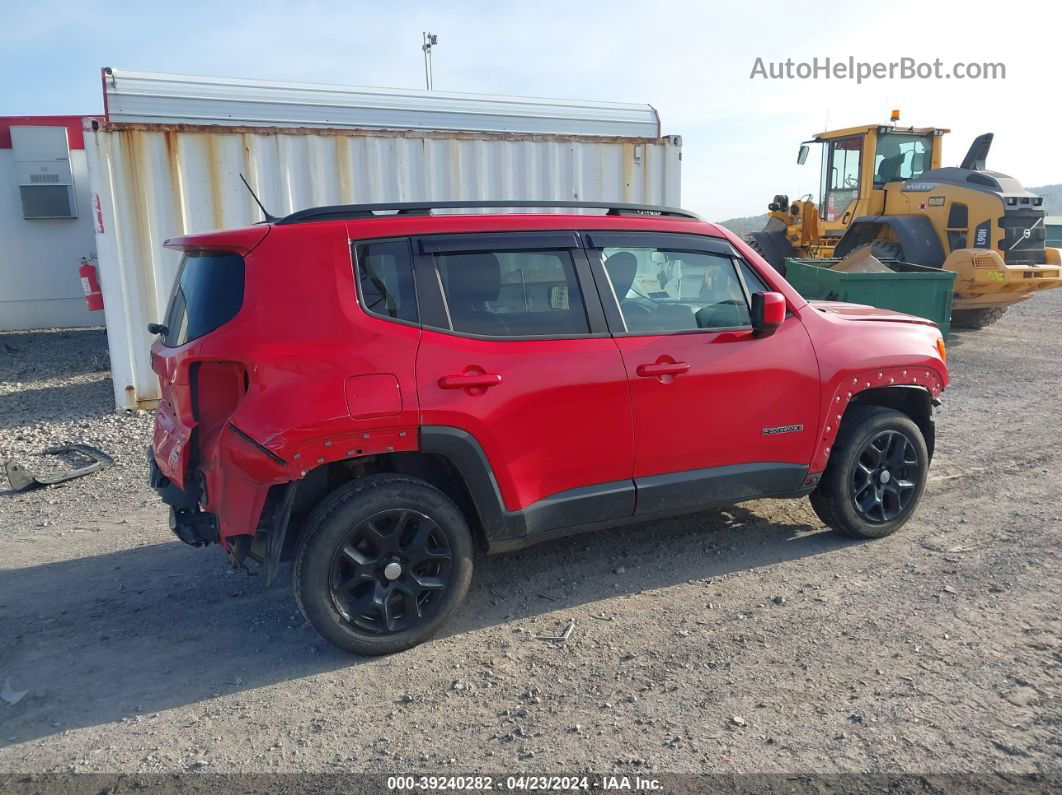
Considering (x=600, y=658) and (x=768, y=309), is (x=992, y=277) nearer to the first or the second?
(x=768, y=309)

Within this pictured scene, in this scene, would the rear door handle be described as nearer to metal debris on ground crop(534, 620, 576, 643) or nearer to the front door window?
metal debris on ground crop(534, 620, 576, 643)

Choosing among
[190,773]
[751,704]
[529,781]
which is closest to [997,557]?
[751,704]

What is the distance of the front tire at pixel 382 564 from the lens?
3.43m

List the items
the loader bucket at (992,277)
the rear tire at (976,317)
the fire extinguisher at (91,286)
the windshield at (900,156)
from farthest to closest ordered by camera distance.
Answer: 1. the windshield at (900,156)
2. the rear tire at (976,317)
3. the loader bucket at (992,277)
4. the fire extinguisher at (91,286)

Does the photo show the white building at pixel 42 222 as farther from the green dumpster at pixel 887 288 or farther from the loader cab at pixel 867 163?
the loader cab at pixel 867 163

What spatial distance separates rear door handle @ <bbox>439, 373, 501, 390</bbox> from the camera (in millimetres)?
3516

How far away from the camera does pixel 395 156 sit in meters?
8.66

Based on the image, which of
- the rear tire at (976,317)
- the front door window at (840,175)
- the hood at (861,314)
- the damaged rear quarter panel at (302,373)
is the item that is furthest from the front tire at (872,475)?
the front door window at (840,175)

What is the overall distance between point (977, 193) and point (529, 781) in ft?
39.6

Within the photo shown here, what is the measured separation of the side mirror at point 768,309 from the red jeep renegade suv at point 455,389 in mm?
15

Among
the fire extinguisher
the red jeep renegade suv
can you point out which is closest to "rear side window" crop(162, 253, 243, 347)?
the red jeep renegade suv

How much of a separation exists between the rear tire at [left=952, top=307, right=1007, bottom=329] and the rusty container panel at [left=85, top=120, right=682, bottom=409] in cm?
718

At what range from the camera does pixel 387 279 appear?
11.8ft

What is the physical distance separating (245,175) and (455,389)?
18.7 ft
